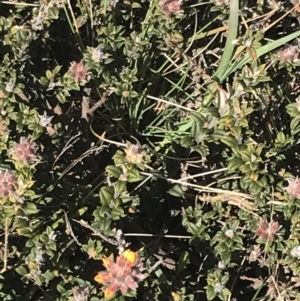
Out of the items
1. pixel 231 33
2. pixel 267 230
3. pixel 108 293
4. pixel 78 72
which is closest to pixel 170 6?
pixel 231 33

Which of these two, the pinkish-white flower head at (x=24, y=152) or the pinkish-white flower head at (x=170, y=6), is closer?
the pinkish-white flower head at (x=24, y=152)

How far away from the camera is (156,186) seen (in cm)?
188

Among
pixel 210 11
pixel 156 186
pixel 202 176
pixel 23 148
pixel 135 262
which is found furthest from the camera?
pixel 210 11

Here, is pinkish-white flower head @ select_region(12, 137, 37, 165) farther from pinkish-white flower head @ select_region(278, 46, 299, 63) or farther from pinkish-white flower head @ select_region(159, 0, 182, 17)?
pinkish-white flower head @ select_region(278, 46, 299, 63)

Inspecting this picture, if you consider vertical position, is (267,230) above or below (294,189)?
below

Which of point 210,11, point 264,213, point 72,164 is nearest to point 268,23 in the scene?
point 210,11

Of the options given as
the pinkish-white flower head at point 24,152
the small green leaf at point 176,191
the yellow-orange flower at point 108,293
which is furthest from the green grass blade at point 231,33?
the yellow-orange flower at point 108,293

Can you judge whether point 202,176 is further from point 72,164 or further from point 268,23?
point 268,23

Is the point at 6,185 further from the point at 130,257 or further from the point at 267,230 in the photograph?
the point at 267,230

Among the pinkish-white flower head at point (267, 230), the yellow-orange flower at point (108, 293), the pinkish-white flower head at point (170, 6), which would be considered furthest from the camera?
the pinkish-white flower head at point (170, 6)

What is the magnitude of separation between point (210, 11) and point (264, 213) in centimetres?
69

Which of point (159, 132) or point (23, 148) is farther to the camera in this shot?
point (159, 132)

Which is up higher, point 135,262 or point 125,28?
point 125,28

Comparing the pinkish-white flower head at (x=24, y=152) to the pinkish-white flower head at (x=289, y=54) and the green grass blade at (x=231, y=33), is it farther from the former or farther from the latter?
the pinkish-white flower head at (x=289, y=54)
